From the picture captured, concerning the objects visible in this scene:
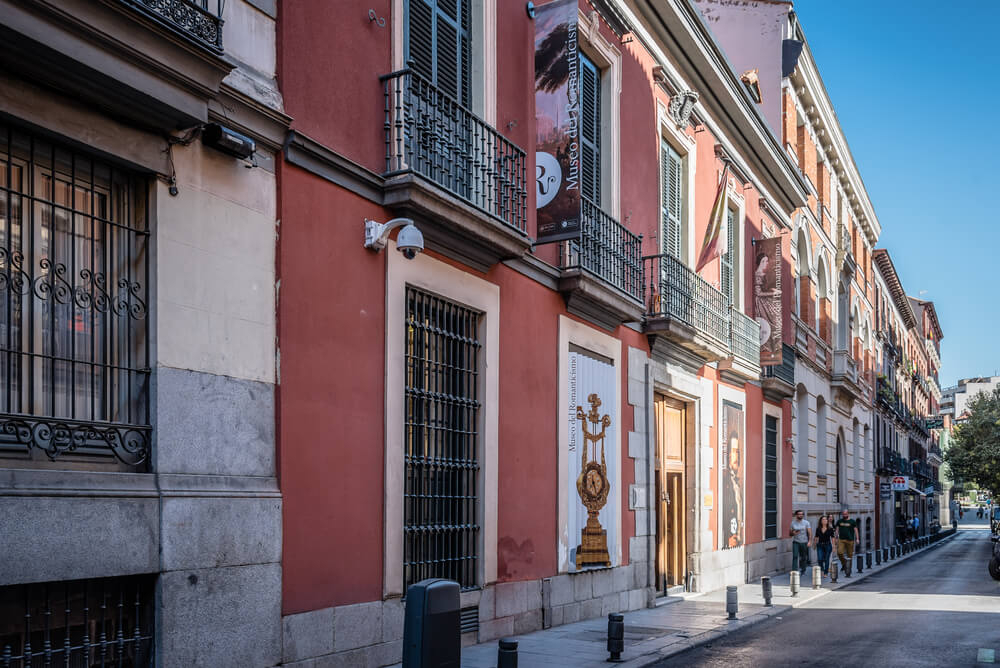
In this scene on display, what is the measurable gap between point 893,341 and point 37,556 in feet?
178

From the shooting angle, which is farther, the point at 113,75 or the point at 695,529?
the point at 695,529

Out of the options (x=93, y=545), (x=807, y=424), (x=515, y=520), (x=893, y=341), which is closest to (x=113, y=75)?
(x=93, y=545)

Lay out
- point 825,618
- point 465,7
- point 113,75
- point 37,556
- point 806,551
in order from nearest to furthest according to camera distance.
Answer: point 37,556 < point 113,75 < point 465,7 < point 825,618 < point 806,551

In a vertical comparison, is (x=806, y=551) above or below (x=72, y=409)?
below

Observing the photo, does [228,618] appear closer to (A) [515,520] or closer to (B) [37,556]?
(B) [37,556]

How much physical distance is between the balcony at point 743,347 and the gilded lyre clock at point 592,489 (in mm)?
6277

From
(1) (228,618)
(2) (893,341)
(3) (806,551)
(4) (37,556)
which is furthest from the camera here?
(2) (893,341)

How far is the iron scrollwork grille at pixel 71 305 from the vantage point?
6.43m

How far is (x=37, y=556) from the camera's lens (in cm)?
615

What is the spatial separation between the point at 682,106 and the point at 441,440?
10065 millimetres

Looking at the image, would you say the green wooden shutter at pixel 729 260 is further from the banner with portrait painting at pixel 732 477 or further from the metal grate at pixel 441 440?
the metal grate at pixel 441 440

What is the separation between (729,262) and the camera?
22.6 m

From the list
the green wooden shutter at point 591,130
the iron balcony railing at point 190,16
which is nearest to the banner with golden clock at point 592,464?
the green wooden shutter at point 591,130

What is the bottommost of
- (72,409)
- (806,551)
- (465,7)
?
(806,551)
